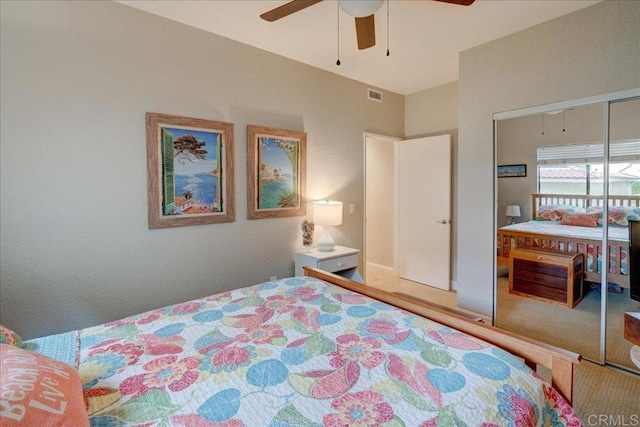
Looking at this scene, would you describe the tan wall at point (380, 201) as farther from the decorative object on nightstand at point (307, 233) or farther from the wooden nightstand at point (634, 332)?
the wooden nightstand at point (634, 332)

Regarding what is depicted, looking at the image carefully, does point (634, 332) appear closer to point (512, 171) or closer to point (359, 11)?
point (512, 171)

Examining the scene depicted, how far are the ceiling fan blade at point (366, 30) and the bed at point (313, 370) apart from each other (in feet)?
5.81

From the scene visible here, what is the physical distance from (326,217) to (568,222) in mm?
2069

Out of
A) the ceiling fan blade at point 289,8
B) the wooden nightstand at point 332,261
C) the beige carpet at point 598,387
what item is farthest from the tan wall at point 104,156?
the beige carpet at point 598,387

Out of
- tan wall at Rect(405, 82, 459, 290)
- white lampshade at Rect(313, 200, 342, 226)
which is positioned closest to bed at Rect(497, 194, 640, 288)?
tan wall at Rect(405, 82, 459, 290)

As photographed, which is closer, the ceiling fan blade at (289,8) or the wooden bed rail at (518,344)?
the wooden bed rail at (518,344)

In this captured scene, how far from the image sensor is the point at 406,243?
14.6 feet

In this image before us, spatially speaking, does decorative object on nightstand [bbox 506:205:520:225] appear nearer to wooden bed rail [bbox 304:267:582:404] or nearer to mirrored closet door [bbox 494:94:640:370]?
mirrored closet door [bbox 494:94:640:370]

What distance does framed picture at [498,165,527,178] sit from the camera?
2.82 metres

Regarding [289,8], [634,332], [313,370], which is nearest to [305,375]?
[313,370]

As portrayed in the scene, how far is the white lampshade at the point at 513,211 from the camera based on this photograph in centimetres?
286

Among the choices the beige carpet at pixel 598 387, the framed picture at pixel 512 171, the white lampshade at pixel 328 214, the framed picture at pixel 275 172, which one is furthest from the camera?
the white lampshade at pixel 328 214

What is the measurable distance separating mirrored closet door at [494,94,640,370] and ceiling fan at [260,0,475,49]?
4.72 feet

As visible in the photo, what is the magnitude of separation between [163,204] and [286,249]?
50.5 inches
